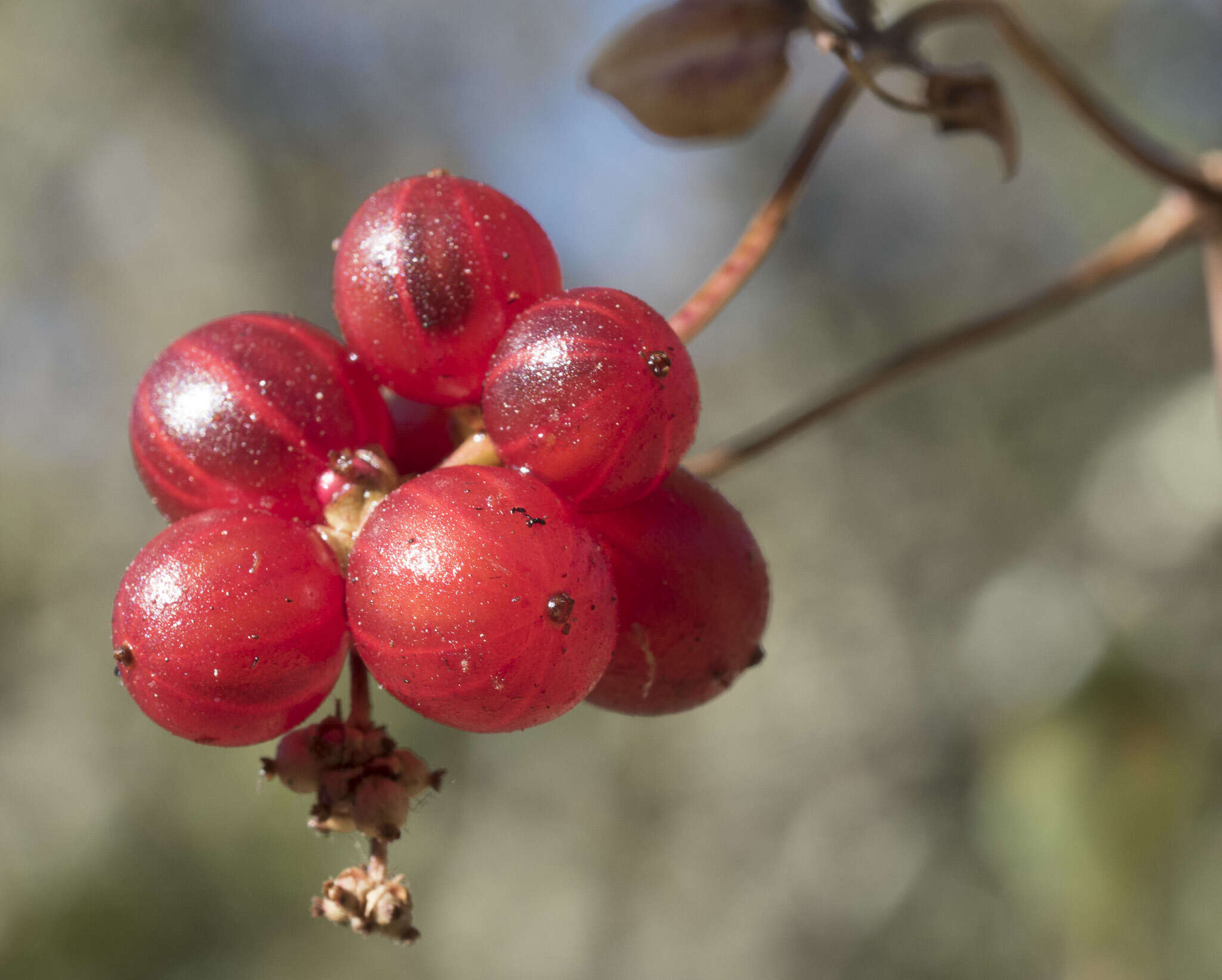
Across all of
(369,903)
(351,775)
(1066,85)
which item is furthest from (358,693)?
(1066,85)

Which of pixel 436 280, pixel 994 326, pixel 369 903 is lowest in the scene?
pixel 369 903

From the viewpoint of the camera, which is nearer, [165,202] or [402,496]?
[402,496]

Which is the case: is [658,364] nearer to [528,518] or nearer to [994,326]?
[528,518]

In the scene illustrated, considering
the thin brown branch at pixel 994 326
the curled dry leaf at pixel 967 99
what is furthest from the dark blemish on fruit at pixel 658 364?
the curled dry leaf at pixel 967 99

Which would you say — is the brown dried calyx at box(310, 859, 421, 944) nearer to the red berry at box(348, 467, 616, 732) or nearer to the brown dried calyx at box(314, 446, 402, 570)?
the red berry at box(348, 467, 616, 732)

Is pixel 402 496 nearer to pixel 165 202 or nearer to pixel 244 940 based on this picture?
pixel 244 940

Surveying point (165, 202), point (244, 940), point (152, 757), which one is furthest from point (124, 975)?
point (165, 202)

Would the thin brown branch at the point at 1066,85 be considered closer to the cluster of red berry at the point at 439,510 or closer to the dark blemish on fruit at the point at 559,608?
the cluster of red berry at the point at 439,510
